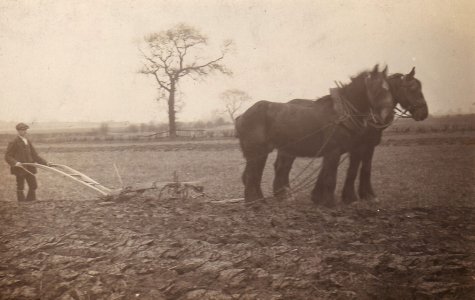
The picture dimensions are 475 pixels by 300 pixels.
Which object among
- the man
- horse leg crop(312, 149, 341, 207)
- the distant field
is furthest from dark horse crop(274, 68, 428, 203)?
the man

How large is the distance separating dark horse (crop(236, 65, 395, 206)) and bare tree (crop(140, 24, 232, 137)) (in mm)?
767

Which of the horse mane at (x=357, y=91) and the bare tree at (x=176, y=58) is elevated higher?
the bare tree at (x=176, y=58)

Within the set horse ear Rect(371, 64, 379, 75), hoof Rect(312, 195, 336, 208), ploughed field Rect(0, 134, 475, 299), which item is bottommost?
ploughed field Rect(0, 134, 475, 299)

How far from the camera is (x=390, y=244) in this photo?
3.18 meters

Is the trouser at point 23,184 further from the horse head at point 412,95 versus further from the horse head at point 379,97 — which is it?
the horse head at point 412,95

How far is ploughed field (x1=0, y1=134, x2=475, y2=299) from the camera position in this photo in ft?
9.30

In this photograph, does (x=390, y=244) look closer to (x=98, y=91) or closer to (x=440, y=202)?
(x=440, y=202)

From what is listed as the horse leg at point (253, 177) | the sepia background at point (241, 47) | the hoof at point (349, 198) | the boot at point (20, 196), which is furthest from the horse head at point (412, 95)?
the boot at point (20, 196)

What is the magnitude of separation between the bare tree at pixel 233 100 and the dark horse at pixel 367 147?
0.59 metres

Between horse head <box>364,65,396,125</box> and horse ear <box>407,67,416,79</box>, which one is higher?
horse ear <box>407,67,416,79</box>

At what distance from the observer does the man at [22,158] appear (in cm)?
504

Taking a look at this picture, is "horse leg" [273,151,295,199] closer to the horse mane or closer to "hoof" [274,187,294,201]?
"hoof" [274,187,294,201]

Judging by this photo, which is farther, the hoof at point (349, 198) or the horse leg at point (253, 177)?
the horse leg at point (253, 177)

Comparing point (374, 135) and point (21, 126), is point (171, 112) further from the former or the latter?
point (374, 135)
